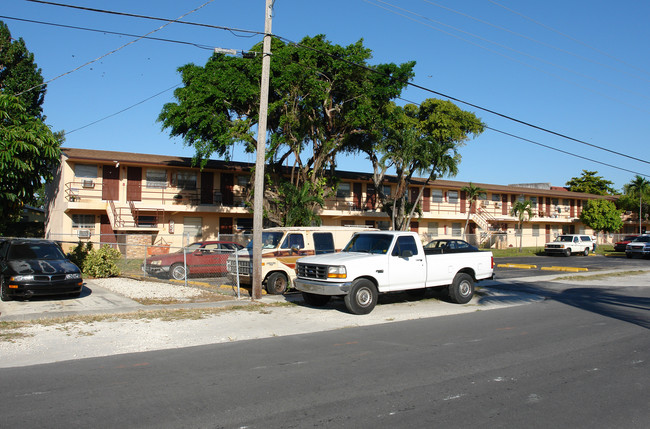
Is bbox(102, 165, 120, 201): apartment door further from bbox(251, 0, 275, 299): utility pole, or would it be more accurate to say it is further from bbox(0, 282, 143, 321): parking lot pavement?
bbox(251, 0, 275, 299): utility pole

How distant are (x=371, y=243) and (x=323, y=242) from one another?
3.22 meters

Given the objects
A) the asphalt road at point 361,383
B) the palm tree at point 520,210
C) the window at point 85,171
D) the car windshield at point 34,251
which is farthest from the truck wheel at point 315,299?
the palm tree at point 520,210

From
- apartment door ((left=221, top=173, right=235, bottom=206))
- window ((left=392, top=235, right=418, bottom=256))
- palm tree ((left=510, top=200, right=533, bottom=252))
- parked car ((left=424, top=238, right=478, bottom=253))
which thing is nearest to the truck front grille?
window ((left=392, top=235, right=418, bottom=256))

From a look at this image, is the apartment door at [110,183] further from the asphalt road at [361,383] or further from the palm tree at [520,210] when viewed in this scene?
the palm tree at [520,210]

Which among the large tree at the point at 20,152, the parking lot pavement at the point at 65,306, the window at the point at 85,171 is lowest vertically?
the parking lot pavement at the point at 65,306

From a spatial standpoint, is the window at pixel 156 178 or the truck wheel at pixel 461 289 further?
the window at pixel 156 178

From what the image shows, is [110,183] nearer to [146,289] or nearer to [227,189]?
[227,189]

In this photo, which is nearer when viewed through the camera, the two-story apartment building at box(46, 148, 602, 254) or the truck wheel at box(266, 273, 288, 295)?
the truck wheel at box(266, 273, 288, 295)

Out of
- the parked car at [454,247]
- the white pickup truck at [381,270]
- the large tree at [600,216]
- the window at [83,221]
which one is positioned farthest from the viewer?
the large tree at [600,216]

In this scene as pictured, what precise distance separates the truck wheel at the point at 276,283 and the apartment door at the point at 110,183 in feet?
64.3

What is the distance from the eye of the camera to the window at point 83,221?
3022 cm

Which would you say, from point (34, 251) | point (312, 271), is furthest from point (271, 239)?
point (34, 251)

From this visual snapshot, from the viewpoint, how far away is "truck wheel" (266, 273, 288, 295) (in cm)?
1477

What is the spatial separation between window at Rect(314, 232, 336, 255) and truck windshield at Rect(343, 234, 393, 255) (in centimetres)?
253
